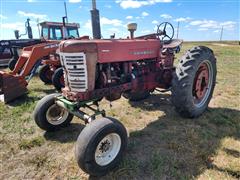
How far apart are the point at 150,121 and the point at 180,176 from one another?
170 centimetres

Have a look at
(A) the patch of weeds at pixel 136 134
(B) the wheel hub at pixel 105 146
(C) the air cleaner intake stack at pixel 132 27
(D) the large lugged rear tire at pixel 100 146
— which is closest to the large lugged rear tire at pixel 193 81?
(A) the patch of weeds at pixel 136 134

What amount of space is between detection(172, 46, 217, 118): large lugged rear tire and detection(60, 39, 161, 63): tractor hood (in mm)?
626

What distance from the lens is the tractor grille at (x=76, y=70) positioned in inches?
123

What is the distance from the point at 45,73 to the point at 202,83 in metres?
5.12

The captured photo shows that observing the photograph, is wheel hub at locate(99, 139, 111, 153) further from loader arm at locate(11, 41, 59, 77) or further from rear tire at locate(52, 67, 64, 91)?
loader arm at locate(11, 41, 59, 77)

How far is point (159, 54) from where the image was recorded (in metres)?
4.45

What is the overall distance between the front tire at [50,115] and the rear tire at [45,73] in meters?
3.75

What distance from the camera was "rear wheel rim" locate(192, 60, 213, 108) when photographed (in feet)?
14.6

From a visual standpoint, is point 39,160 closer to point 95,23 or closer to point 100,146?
point 100,146

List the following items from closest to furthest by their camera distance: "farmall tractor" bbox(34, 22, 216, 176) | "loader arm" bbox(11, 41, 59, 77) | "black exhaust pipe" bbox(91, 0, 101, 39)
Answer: "farmall tractor" bbox(34, 22, 216, 176) < "black exhaust pipe" bbox(91, 0, 101, 39) < "loader arm" bbox(11, 41, 59, 77)

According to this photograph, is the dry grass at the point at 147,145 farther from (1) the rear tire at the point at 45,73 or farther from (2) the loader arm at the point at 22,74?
(1) the rear tire at the point at 45,73

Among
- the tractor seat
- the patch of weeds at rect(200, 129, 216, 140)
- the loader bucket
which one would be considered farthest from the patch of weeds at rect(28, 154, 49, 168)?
the tractor seat

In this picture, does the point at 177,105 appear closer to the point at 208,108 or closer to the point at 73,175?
the point at 208,108

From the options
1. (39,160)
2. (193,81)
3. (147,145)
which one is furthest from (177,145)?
(39,160)
